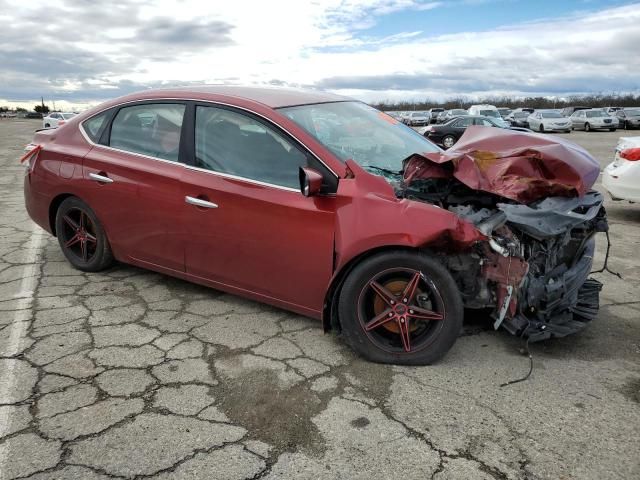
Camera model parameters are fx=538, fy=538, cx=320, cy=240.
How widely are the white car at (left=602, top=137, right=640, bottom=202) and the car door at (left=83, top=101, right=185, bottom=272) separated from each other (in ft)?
18.7

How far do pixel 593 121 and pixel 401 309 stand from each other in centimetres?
3561

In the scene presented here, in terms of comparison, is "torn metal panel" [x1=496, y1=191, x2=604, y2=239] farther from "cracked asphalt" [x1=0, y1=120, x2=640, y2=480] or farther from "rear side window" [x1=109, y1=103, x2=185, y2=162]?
"rear side window" [x1=109, y1=103, x2=185, y2=162]

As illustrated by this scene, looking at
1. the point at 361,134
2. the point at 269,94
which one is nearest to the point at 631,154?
the point at 361,134

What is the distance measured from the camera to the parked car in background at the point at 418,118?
45.7 meters

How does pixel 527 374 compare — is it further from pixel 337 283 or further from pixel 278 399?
pixel 278 399

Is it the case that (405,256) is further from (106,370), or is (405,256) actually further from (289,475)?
(106,370)

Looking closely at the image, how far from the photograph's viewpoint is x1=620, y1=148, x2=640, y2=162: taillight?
266 inches

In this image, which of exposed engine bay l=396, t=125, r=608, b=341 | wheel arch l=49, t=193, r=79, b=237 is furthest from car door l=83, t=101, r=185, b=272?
exposed engine bay l=396, t=125, r=608, b=341

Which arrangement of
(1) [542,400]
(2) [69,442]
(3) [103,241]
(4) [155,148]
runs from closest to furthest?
(2) [69,442] → (1) [542,400] → (4) [155,148] → (3) [103,241]

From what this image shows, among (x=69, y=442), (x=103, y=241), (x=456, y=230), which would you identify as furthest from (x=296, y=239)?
(x=103, y=241)

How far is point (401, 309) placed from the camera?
312cm

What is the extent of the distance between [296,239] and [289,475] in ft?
4.71

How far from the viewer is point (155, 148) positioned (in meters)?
4.03

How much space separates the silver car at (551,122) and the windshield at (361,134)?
31850mm
